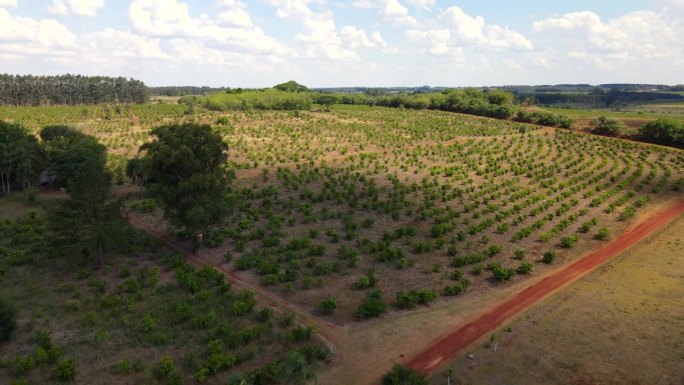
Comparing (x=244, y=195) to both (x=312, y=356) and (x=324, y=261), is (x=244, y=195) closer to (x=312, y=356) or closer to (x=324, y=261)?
(x=324, y=261)

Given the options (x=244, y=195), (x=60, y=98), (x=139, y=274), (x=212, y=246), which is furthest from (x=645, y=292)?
(x=60, y=98)

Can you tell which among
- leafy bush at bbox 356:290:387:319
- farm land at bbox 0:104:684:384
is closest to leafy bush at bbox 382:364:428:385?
farm land at bbox 0:104:684:384

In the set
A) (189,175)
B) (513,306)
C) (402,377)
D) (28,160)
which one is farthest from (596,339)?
(28,160)

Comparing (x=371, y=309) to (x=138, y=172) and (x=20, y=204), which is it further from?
(x=20, y=204)

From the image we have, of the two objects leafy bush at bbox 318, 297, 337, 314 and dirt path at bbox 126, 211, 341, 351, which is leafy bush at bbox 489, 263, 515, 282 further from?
dirt path at bbox 126, 211, 341, 351

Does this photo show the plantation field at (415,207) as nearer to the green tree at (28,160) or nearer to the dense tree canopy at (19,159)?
the green tree at (28,160)
